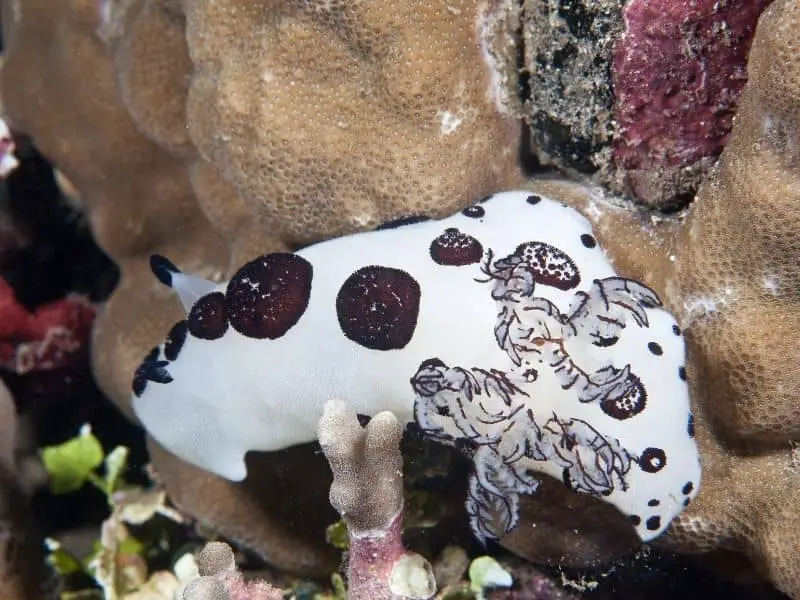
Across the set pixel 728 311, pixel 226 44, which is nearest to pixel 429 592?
pixel 728 311

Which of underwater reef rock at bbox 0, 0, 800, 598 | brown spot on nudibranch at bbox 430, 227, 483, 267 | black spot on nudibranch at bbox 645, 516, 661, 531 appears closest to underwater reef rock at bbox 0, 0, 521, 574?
underwater reef rock at bbox 0, 0, 800, 598

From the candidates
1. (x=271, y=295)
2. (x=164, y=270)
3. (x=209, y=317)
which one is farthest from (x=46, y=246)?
(x=271, y=295)

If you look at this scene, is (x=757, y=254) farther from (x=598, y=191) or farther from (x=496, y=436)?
(x=496, y=436)

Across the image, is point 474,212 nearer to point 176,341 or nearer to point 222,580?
point 176,341

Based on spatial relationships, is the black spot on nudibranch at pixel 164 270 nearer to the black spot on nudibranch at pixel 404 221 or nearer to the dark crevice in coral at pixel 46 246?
the black spot on nudibranch at pixel 404 221

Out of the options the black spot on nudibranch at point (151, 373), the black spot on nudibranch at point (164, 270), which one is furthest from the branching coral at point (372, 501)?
the black spot on nudibranch at point (164, 270)
